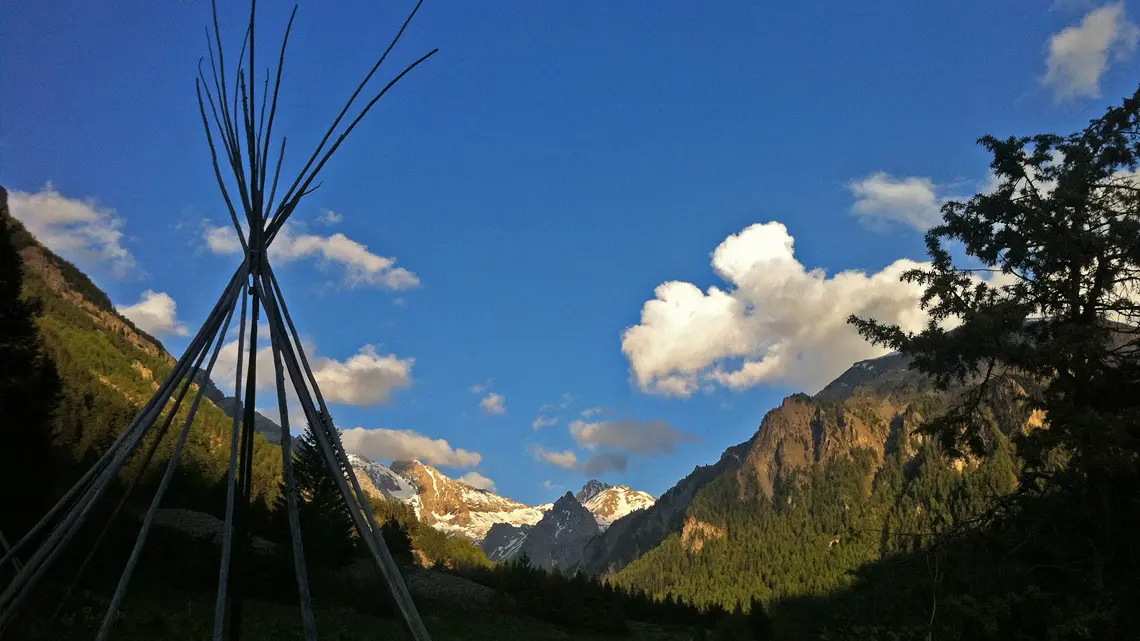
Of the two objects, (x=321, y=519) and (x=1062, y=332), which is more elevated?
(x=1062, y=332)

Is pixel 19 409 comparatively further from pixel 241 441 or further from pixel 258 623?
pixel 241 441

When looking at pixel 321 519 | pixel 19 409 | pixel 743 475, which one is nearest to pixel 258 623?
pixel 19 409

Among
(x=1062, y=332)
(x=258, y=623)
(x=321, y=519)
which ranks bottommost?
(x=258, y=623)

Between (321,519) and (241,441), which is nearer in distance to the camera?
(241,441)

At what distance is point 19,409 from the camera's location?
1783 centimetres

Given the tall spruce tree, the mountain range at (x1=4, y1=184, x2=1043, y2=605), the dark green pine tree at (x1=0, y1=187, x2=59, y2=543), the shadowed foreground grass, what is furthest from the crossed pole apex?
the mountain range at (x1=4, y1=184, x2=1043, y2=605)

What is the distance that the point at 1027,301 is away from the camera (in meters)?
10.7

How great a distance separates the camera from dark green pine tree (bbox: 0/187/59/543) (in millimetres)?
16375

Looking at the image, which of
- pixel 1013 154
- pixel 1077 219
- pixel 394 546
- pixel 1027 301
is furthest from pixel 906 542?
pixel 394 546

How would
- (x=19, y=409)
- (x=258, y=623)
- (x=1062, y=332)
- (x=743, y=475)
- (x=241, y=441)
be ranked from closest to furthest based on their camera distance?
1. (x=241, y=441)
2. (x=1062, y=332)
3. (x=258, y=623)
4. (x=19, y=409)
5. (x=743, y=475)

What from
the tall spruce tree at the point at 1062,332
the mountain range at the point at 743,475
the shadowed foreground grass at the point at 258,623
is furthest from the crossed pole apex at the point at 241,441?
the mountain range at the point at 743,475

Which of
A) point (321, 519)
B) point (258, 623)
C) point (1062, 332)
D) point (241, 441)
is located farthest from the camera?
point (321, 519)

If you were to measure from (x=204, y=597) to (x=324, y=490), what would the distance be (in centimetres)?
1289

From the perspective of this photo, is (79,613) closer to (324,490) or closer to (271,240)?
(271,240)
